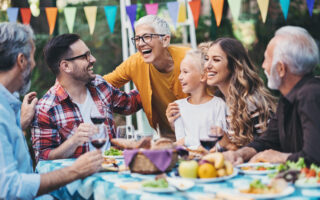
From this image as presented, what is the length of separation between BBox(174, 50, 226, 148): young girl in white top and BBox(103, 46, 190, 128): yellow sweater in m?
0.55

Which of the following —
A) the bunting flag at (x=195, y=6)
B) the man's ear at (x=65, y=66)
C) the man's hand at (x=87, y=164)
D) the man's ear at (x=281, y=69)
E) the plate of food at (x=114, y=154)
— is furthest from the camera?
the bunting flag at (x=195, y=6)

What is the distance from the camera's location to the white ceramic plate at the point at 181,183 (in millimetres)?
1864

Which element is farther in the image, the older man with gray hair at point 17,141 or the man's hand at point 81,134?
the man's hand at point 81,134

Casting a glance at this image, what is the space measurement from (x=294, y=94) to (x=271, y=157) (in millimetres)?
379

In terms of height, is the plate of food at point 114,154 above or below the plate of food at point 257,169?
below

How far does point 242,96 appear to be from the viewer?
3205 mm

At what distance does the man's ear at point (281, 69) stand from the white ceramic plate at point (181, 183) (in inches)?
34.3

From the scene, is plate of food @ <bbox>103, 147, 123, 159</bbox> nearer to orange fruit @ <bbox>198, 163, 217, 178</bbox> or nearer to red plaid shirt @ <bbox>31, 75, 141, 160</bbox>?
red plaid shirt @ <bbox>31, 75, 141, 160</bbox>

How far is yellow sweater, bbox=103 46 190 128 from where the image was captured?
4082mm

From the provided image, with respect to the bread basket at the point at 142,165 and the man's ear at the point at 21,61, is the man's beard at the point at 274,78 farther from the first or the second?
the man's ear at the point at 21,61

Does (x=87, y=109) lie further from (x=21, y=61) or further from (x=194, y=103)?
(x=21, y=61)

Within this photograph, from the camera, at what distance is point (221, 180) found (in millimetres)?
2018

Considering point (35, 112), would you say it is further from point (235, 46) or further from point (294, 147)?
point (294, 147)

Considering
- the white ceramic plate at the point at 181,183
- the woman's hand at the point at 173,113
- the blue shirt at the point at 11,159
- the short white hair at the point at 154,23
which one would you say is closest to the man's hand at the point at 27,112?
the blue shirt at the point at 11,159
